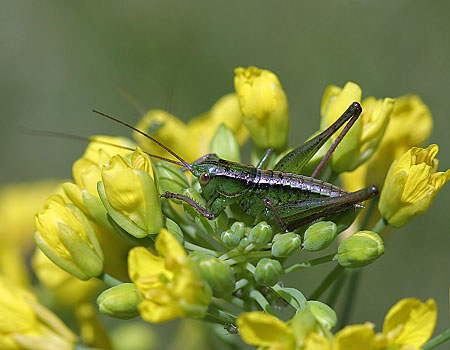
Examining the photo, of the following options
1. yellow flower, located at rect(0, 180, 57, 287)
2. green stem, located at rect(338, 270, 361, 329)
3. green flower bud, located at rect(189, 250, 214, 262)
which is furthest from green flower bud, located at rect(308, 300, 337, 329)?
yellow flower, located at rect(0, 180, 57, 287)

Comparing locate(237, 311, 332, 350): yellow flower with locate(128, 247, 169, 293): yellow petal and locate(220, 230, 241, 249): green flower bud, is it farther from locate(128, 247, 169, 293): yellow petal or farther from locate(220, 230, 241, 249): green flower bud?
locate(220, 230, 241, 249): green flower bud

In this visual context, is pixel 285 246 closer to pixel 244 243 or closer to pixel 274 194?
pixel 244 243

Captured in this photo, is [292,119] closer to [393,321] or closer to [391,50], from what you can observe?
[391,50]

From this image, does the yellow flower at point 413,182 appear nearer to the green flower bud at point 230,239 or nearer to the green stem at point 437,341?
the green stem at point 437,341

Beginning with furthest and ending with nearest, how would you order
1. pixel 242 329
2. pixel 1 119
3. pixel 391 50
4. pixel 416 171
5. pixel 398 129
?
pixel 1 119 → pixel 391 50 → pixel 398 129 → pixel 416 171 → pixel 242 329

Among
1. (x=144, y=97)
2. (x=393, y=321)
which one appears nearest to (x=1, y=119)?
(x=144, y=97)

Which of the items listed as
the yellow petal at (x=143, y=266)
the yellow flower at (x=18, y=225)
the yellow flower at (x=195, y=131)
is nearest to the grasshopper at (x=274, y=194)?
the yellow petal at (x=143, y=266)
